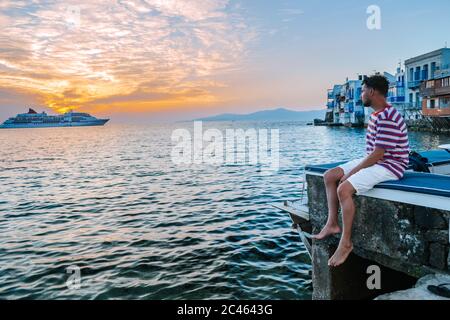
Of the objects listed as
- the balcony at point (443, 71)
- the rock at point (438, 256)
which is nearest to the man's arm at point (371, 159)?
the rock at point (438, 256)

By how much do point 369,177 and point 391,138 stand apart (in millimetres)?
617

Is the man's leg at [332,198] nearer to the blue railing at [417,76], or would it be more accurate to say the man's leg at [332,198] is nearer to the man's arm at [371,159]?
the man's arm at [371,159]

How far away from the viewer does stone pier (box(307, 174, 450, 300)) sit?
4246mm

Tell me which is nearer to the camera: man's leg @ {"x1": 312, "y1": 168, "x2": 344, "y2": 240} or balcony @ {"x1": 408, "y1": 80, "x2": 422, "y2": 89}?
man's leg @ {"x1": 312, "y1": 168, "x2": 344, "y2": 240}

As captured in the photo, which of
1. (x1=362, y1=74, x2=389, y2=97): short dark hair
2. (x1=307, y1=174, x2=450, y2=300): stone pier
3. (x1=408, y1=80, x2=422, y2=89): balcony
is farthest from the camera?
(x1=408, y1=80, x2=422, y2=89): balcony

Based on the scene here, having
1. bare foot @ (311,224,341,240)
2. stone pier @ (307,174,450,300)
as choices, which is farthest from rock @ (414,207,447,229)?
bare foot @ (311,224,341,240)

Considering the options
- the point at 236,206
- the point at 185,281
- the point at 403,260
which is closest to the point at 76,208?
the point at 236,206

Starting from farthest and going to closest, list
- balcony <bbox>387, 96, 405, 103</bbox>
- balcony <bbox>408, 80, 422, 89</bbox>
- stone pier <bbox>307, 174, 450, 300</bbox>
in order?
balcony <bbox>387, 96, 405, 103</bbox> → balcony <bbox>408, 80, 422, 89</bbox> → stone pier <bbox>307, 174, 450, 300</bbox>

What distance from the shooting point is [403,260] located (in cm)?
456

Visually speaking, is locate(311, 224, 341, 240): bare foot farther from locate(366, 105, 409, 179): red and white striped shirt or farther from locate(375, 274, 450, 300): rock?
locate(375, 274, 450, 300): rock

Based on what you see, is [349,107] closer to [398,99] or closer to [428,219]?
[398,99]

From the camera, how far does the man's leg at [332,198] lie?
16.3ft
